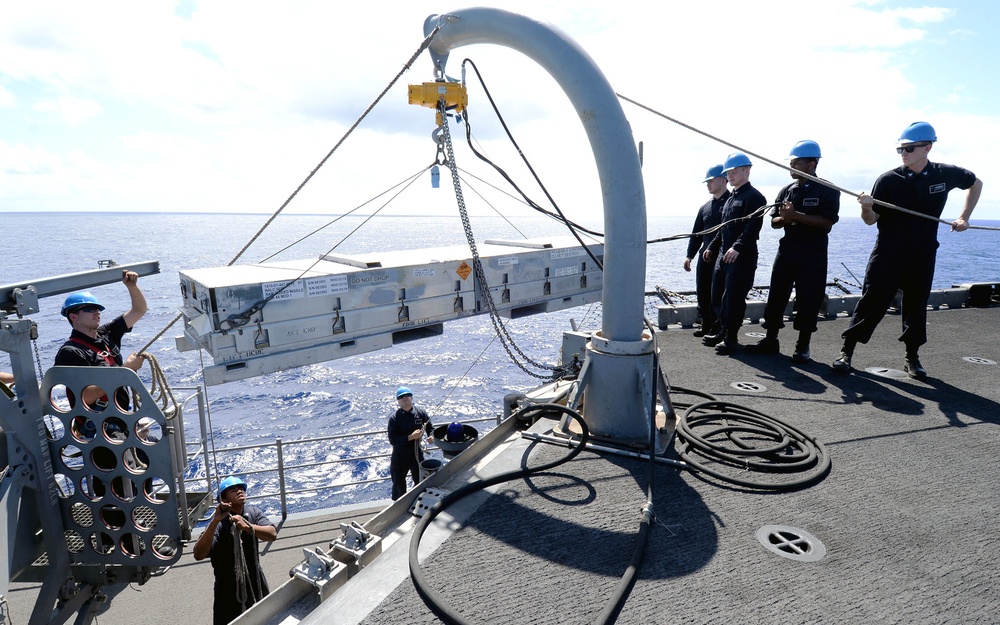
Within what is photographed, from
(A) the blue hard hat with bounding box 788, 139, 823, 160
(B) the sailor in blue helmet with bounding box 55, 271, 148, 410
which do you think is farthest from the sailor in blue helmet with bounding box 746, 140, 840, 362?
(B) the sailor in blue helmet with bounding box 55, 271, 148, 410

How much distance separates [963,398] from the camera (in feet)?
14.2

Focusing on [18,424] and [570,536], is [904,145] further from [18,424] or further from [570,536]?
[18,424]

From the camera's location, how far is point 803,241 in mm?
5102

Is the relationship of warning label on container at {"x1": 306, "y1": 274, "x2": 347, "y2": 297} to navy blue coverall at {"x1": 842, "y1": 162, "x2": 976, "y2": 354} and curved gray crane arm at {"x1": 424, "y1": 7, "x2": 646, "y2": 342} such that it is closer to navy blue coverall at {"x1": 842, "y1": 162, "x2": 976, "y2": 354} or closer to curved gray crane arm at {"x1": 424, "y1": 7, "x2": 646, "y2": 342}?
curved gray crane arm at {"x1": 424, "y1": 7, "x2": 646, "y2": 342}

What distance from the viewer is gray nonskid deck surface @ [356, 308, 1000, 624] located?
2092 millimetres

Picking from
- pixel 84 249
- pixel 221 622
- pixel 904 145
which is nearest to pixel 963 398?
pixel 904 145

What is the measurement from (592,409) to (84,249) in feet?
338

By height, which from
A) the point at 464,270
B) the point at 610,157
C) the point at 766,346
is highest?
the point at 610,157

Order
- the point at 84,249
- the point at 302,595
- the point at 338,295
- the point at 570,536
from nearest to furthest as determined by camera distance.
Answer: the point at 302,595 < the point at 570,536 < the point at 338,295 < the point at 84,249

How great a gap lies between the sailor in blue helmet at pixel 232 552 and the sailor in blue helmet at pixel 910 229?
5258 millimetres

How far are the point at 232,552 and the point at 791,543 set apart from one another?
3.47 metres

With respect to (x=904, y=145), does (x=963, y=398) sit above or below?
below

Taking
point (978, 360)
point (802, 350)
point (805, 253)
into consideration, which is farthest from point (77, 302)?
point (978, 360)

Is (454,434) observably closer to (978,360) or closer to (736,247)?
(736,247)
